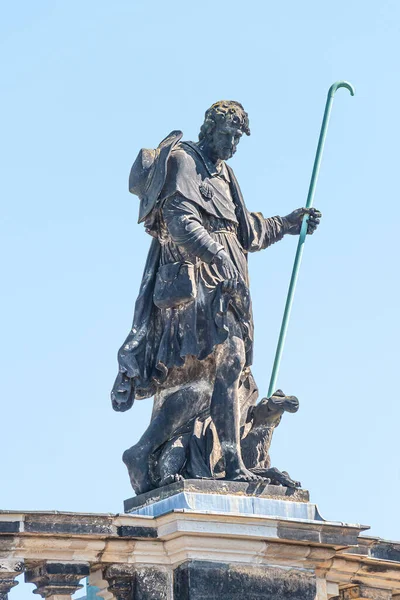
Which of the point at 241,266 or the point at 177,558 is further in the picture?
the point at 241,266

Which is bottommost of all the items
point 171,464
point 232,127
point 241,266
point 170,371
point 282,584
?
point 282,584

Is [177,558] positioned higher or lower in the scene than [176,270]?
lower

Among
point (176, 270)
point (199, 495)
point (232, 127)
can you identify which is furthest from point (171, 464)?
point (232, 127)

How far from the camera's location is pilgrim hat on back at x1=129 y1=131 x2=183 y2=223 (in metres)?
15.6

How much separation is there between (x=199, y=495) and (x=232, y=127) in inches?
141

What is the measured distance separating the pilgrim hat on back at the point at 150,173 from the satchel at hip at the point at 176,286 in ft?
2.00

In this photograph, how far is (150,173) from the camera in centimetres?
1568

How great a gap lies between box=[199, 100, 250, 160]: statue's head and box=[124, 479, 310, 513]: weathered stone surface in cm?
322

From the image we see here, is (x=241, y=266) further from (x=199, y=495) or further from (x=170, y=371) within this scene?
(x=199, y=495)

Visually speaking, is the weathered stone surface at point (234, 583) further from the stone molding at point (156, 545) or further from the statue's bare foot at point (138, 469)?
the statue's bare foot at point (138, 469)

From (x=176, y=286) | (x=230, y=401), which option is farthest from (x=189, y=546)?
(x=176, y=286)

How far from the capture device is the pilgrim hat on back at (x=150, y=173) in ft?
51.1

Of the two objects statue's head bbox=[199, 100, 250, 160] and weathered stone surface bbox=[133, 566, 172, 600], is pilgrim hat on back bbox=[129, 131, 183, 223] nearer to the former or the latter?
statue's head bbox=[199, 100, 250, 160]

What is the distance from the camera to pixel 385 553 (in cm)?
1583
